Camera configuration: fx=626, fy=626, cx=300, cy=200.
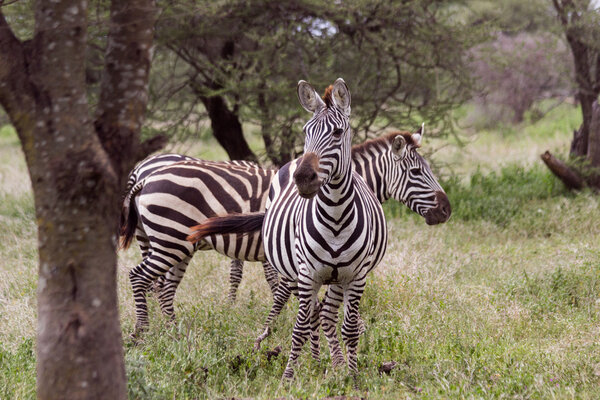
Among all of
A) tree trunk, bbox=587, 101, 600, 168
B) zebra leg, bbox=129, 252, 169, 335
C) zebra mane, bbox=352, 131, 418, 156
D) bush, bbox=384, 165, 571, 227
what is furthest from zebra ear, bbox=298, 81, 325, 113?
tree trunk, bbox=587, 101, 600, 168

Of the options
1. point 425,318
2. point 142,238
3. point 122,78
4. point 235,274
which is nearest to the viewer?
point 122,78

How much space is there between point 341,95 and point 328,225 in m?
0.86

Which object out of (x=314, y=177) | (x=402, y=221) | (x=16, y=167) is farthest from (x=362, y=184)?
(x=16, y=167)

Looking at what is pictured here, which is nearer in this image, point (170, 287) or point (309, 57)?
point (170, 287)

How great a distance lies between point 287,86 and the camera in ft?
28.8

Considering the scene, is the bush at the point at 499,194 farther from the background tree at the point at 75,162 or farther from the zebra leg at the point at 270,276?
the background tree at the point at 75,162

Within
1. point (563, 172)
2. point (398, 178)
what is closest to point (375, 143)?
point (398, 178)

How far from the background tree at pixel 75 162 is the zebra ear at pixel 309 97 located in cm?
133

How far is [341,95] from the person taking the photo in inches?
162

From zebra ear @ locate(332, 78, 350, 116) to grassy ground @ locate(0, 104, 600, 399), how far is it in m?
1.77

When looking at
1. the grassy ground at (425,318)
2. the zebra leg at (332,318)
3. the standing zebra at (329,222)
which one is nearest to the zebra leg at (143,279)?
the grassy ground at (425,318)

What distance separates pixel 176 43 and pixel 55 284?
7026mm

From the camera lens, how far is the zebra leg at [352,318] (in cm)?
430

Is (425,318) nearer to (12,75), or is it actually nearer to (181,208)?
(181,208)
